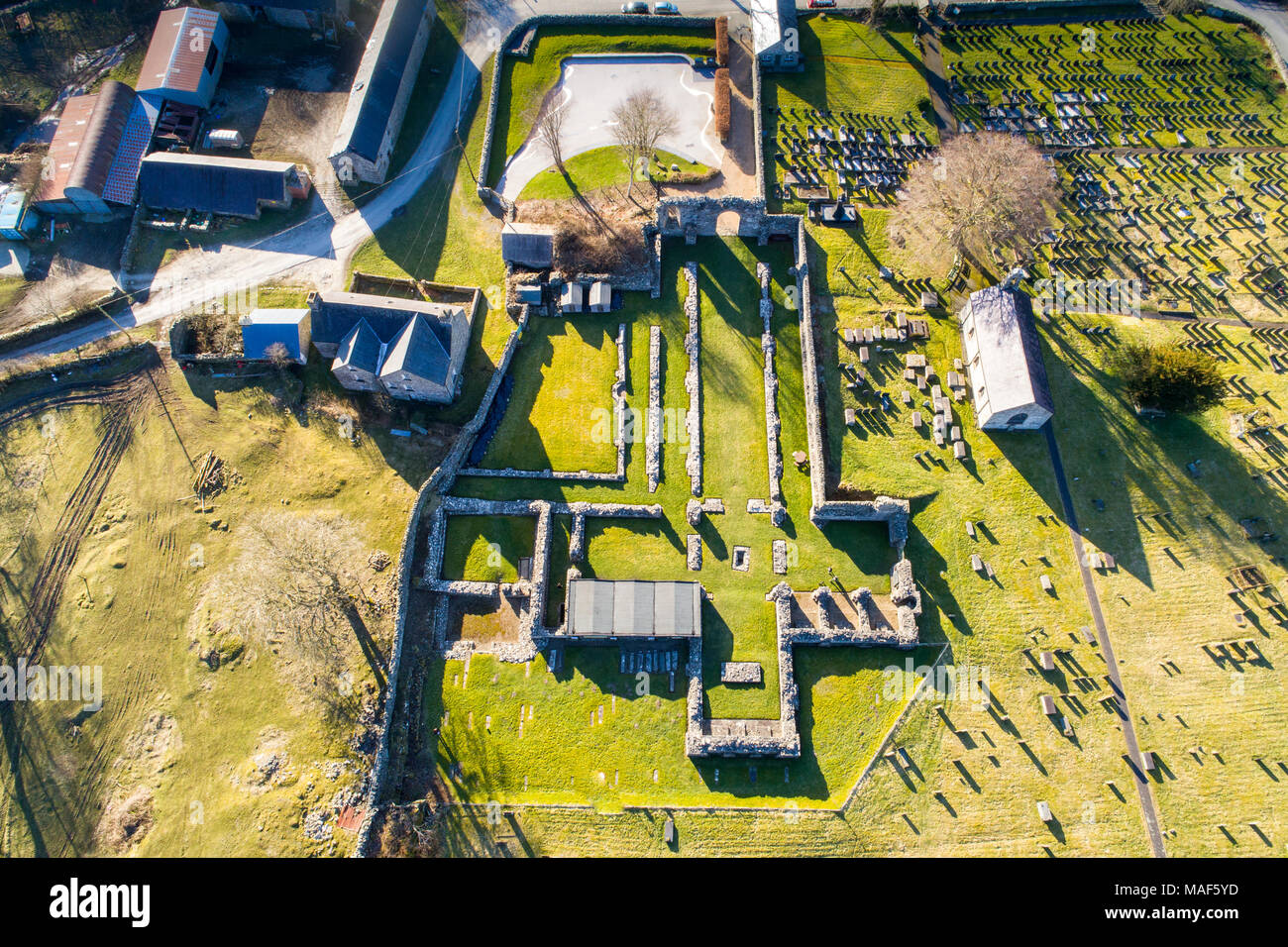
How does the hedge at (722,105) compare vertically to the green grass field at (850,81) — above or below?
below

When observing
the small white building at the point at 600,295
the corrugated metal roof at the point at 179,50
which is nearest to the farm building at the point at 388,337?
the small white building at the point at 600,295

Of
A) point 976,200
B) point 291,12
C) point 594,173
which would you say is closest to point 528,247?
point 594,173

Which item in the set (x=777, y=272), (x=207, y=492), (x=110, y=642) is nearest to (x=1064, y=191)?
(x=777, y=272)

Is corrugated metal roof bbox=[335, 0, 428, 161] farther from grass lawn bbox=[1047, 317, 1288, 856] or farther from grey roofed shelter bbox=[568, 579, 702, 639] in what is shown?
grass lawn bbox=[1047, 317, 1288, 856]

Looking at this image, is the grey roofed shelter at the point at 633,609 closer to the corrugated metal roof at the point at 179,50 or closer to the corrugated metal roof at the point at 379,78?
the corrugated metal roof at the point at 379,78

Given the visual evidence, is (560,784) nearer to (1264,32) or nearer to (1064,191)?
(1064,191)
